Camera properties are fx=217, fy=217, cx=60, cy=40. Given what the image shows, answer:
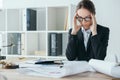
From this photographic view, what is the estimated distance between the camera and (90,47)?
6.32 ft

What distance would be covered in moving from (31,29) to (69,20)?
1.95ft

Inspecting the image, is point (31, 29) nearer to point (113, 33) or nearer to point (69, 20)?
point (69, 20)

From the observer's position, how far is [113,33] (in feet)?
10.0

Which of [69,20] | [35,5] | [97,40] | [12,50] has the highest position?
[35,5]

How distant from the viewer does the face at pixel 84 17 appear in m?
1.83

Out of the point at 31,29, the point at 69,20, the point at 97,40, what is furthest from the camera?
the point at 31,29

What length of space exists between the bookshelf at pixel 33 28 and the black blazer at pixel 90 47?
3.12 feet

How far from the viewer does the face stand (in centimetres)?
183

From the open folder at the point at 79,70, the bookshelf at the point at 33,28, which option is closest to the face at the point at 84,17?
the open folder at the point at 79,70

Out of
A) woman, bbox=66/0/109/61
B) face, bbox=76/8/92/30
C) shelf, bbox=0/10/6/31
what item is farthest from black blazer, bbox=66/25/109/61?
shelf, bbox=0/10/6/31

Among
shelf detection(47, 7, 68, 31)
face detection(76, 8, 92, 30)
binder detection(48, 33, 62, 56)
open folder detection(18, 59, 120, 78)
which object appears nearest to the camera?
open folder detection(18, 59, 120, 78)

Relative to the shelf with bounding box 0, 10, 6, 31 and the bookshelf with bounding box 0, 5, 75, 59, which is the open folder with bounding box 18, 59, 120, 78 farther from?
the shelf with bounding box 0, 10, 6, 31

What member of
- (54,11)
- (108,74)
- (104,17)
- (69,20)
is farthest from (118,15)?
(108,74)

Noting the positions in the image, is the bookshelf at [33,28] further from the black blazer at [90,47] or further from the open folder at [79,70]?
the open folder at [79,70]
